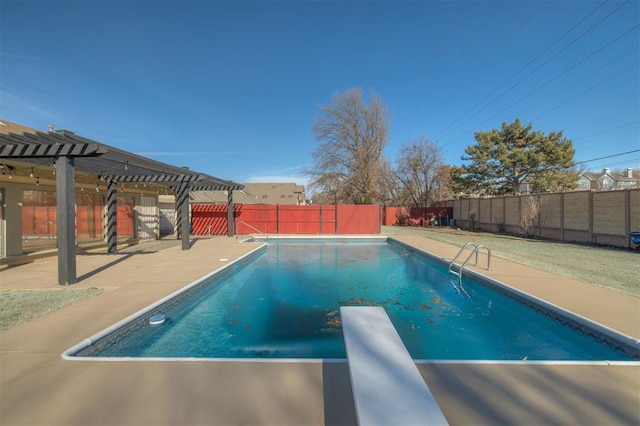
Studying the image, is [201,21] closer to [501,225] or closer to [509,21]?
[509,21]

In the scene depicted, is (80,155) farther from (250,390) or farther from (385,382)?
(385,382)

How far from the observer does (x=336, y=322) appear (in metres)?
4.87

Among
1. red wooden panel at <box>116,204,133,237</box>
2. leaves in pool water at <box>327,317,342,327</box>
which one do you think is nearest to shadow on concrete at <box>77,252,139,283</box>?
red wooden panel at <box>116,204,133,237</box>

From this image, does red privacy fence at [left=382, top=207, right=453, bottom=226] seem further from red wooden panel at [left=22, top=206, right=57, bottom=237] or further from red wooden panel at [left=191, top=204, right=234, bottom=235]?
red wooden panel at [left=22, top=206, right=57, bottom=237]

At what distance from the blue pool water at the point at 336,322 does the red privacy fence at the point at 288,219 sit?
976cm

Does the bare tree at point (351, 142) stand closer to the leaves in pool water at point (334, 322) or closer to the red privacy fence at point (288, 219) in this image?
the red privacy fence at point (288, 219)

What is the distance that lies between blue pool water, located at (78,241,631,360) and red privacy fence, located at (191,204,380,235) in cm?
976

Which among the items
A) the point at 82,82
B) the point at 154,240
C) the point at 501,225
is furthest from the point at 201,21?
the point at 501,225

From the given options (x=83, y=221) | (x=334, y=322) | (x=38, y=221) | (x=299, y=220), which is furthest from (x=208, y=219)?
(x=334, y=322)

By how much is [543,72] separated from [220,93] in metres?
17.6

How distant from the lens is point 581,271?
6961 mm

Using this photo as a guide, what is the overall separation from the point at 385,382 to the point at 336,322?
3083 mm

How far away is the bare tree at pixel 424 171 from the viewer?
32.2 meters

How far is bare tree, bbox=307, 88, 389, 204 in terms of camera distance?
27344mm
